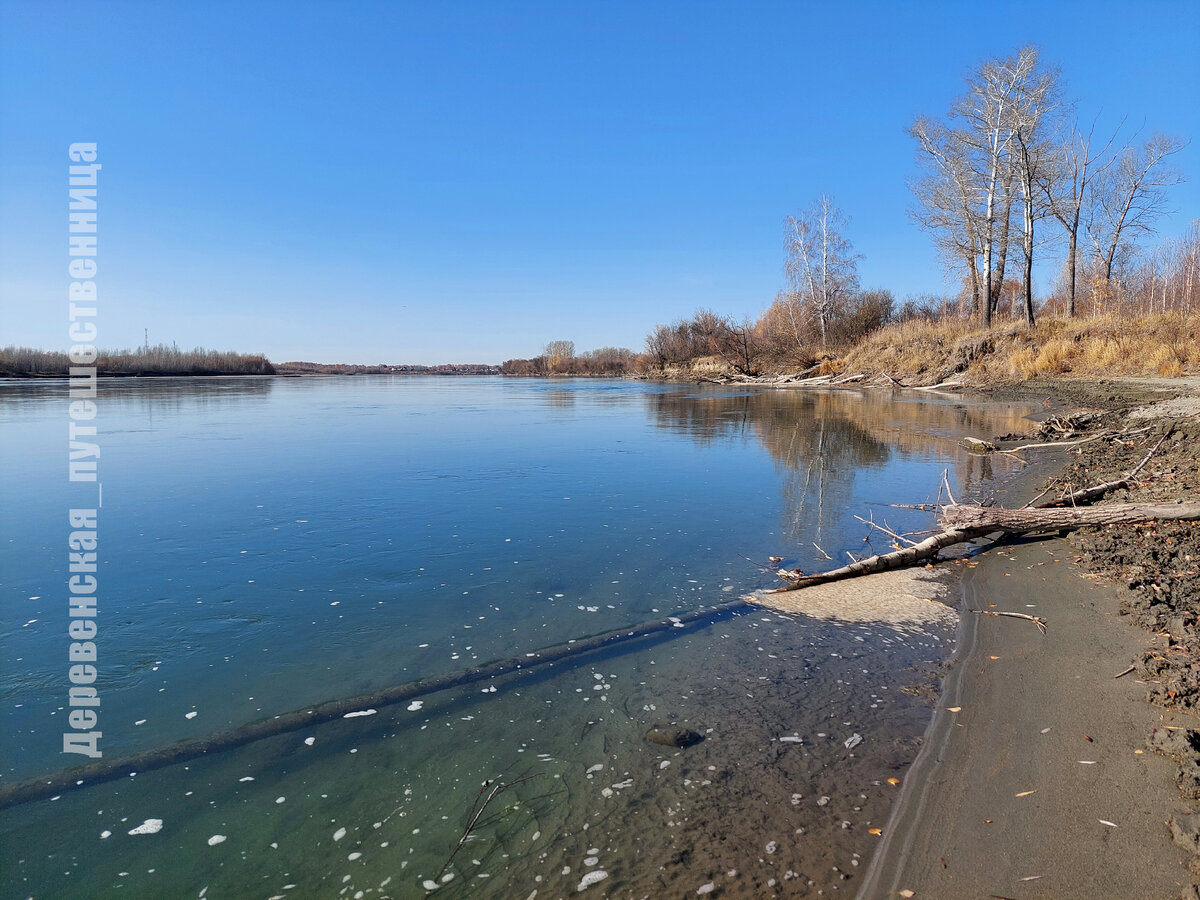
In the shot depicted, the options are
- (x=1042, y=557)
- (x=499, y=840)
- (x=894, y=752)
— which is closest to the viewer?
(x=499, y=840)

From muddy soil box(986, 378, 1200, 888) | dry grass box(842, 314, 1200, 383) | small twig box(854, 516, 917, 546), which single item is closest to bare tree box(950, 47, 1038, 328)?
dry grass box(842, 314, 1200, 383)

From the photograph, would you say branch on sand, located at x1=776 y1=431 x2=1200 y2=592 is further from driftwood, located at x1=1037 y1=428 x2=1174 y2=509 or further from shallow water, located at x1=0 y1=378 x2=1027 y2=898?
shallow water, located at x1=0 y1=378 x2=1027 y2=898

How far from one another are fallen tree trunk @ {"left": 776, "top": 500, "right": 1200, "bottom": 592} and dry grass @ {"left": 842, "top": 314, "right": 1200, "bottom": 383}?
14651 mm

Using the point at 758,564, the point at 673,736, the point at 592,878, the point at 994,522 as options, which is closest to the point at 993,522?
the point at 994,522

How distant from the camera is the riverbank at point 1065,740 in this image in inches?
87.8

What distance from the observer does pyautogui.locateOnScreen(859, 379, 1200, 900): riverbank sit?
7.32 ft

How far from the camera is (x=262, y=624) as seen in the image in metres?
4.50

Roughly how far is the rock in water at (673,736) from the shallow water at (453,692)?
54mm

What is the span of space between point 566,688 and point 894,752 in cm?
177

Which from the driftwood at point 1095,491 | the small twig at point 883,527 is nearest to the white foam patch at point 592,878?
the small twig at point 883,527

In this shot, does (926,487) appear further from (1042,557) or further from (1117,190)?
(1117,190)

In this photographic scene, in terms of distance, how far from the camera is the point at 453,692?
12.0ft

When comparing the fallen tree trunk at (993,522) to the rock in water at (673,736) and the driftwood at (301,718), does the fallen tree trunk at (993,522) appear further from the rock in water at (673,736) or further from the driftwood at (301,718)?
the rock in water at (673,736)

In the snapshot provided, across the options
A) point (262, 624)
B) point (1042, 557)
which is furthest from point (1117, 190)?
point (262, 624)
